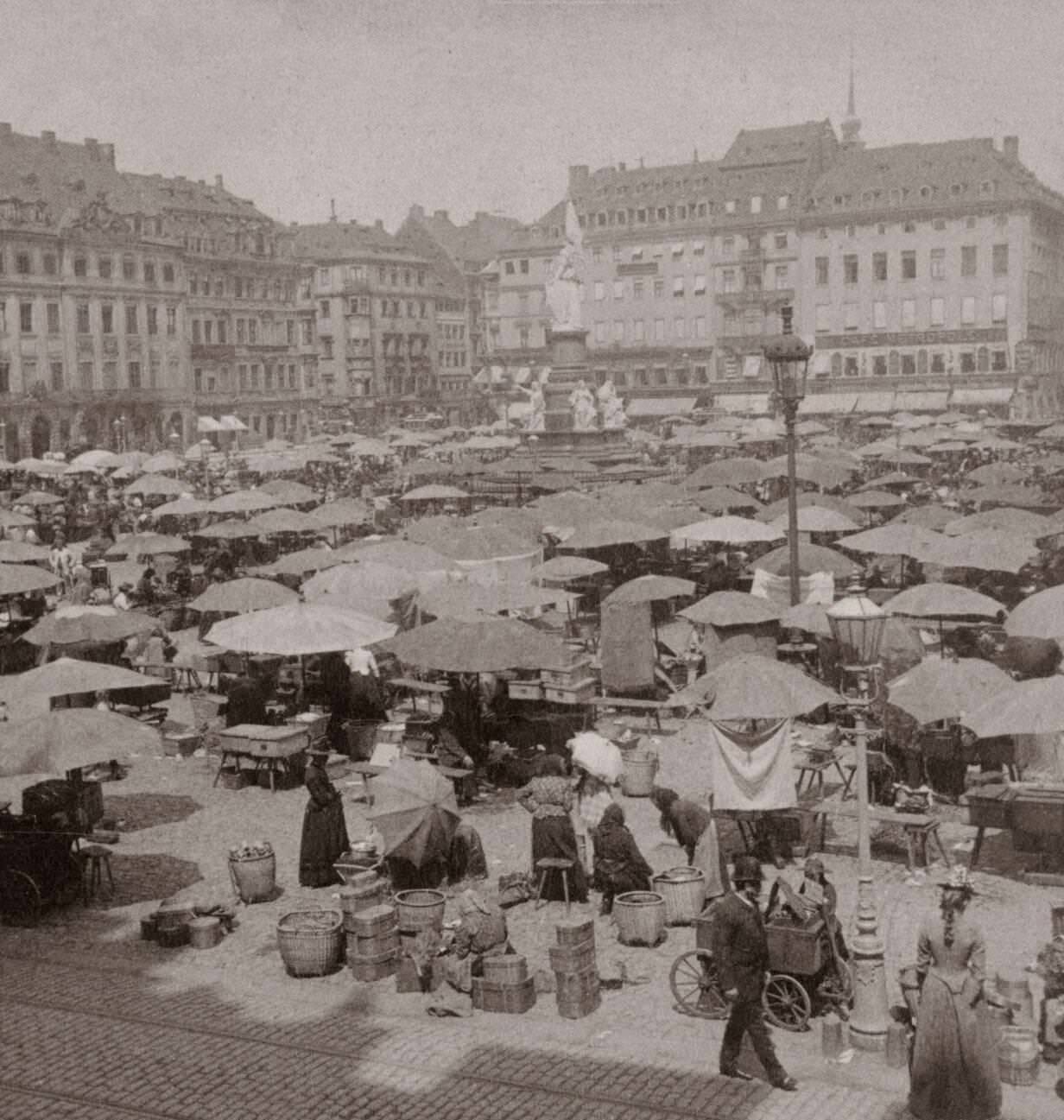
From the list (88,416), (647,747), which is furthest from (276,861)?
(88,416)

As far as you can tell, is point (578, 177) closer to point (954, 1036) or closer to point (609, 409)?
point (609, 409)

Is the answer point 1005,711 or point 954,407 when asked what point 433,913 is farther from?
point 954,407

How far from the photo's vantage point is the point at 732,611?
19.4 m

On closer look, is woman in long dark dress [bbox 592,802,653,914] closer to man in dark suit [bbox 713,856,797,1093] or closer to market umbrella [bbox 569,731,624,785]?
market umbrella [bbox 569,731,624,785]

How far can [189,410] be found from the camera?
88.0 meters

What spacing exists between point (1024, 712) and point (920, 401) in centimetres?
7322

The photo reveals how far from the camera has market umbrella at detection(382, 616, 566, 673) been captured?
1622 centimetres

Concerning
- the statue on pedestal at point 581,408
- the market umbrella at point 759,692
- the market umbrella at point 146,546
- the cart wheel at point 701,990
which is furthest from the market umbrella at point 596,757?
the statue on pedestal at point 581,408

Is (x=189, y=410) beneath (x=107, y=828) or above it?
above

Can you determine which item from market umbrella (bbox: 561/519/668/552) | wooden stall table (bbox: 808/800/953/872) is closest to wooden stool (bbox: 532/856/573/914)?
wooden stall table (bbox: 808/800/953/872)

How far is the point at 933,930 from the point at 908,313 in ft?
268

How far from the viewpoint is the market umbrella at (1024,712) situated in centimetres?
1282

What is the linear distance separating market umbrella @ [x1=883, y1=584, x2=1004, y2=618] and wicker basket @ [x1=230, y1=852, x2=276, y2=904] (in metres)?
A: 8.79

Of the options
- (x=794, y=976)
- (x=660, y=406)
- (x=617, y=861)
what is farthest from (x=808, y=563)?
(x=660, y=406)
